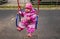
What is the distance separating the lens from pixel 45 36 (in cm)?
1132

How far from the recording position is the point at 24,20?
736cm

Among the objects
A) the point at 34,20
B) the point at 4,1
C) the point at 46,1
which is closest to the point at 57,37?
the point at 34,20

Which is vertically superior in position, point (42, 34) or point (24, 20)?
point (24, 20)

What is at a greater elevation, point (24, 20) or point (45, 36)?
point (24, 20)

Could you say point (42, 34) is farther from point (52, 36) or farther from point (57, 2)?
point (57, 2)

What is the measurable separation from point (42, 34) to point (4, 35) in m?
1.71

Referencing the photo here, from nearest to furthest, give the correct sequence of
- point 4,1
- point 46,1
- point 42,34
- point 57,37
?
1. point 57,37
2. point 42,34
3. point 46,1
4. point 4,1

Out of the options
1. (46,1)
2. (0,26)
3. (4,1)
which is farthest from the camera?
(4,1)

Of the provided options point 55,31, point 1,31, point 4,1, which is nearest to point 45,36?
point 55,31

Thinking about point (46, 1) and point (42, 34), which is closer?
point (42, 34)

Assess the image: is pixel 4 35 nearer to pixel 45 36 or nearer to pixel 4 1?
pixel 45 36

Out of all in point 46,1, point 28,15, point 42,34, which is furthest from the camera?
point 46,1

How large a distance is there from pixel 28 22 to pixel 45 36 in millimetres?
4053

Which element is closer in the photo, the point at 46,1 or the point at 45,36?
the point at 45,36
